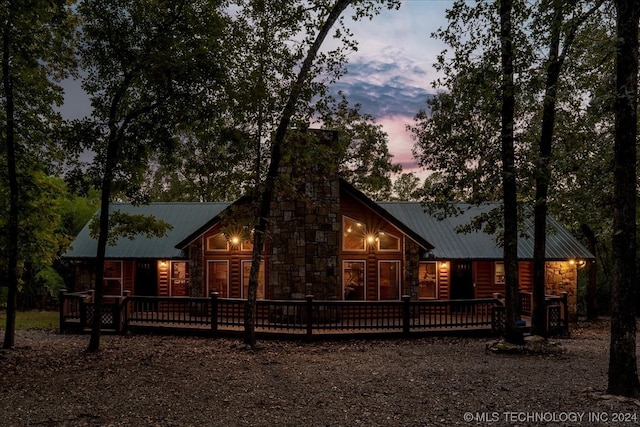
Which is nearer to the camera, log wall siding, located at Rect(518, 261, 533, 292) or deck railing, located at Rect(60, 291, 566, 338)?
deck railing, located at Rect(60, 291, 566, 338)

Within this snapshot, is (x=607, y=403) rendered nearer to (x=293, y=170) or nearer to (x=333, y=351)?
(x=333, y=351)

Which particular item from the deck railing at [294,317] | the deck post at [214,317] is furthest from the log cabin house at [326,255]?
the deck post at [214,317]

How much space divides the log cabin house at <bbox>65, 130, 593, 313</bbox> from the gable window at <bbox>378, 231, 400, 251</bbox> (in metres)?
0.04

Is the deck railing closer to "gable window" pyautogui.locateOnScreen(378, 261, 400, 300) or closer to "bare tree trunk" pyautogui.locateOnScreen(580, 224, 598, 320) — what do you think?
"gable window" pyautogui.locateOnScreen(378, 261, 400, 300)

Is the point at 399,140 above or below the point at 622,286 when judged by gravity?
above

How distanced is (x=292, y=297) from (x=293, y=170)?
15.1ft

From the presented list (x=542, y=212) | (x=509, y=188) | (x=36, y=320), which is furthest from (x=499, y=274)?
(x=36, y=320)

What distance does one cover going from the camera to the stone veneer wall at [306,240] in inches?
653

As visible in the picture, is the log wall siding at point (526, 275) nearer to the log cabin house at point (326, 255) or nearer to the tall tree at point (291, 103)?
the log cabin house at point (326, 255)

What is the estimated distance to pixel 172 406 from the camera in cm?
741

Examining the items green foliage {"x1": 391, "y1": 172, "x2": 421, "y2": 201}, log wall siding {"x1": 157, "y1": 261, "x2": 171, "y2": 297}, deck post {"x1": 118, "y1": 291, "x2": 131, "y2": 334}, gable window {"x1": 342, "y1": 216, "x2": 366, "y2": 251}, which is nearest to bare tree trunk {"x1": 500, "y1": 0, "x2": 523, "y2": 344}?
gable window {"x1": 342, "y1": 216, "x2": 366, "y2": 251}

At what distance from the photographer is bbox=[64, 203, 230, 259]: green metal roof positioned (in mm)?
20500

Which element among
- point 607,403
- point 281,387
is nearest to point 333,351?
point 281,387

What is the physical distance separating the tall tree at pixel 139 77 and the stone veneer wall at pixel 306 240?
524 centimetres
